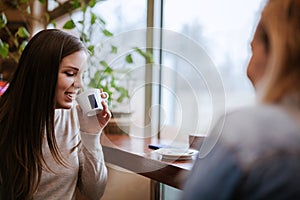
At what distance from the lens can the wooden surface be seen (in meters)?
1.27

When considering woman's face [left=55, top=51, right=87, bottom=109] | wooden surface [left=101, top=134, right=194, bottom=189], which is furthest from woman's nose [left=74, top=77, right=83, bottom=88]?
wooden surface [left=101, top=134, right=194, bottom=189]

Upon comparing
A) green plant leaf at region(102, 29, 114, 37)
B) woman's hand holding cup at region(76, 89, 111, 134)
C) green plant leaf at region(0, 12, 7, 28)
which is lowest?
woman's hand holding cup at region(76, 89, 111, 134)

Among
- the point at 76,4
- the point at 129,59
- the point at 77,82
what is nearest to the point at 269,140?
the point at 77,82

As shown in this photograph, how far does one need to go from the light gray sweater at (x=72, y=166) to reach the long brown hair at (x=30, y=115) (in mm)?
56

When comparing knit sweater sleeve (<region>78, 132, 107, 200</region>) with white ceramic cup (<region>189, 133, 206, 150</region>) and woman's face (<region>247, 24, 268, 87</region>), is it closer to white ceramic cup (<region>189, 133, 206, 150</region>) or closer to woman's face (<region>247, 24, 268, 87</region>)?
white ceramic cup (<region>189, 133, 206, 150</region>)

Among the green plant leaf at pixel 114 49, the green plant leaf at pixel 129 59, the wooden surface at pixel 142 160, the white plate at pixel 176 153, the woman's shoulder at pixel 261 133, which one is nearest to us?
the woman's shoulder at pixel 261 133

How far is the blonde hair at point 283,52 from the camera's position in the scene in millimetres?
434

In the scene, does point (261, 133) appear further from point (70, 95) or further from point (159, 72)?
point (159, 72)

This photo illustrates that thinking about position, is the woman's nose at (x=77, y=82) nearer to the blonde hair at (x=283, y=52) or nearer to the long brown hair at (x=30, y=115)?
the long brown hair at (x=30, y=115)

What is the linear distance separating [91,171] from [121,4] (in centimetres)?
122

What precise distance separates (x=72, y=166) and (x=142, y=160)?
27cm

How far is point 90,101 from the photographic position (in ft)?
4.60

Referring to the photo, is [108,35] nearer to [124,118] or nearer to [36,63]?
[124,118]

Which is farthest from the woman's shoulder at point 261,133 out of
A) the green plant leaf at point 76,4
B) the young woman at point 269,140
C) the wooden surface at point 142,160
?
the green plant leaf at point 76,4
